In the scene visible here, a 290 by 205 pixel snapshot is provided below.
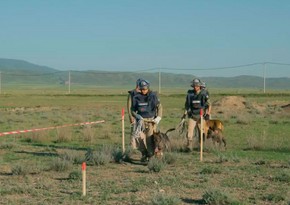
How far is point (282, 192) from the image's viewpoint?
976 centimetres

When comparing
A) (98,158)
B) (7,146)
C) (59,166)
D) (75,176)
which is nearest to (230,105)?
(7,146)

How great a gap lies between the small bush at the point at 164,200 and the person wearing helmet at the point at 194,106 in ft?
21.7

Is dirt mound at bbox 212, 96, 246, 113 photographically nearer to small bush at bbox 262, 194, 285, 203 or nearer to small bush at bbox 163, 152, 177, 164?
small bush at bbox 163, 152, 177, 164

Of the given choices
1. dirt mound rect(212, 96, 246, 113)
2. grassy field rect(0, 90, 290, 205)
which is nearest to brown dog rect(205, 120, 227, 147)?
grassy field rect(0, 90, 290, 205)

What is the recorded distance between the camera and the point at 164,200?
8672mm

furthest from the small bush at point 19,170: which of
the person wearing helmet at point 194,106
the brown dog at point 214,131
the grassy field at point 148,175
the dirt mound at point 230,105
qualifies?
the dirt mound at point 230,105

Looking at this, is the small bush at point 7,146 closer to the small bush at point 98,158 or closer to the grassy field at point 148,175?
the grassy field at point 148,175

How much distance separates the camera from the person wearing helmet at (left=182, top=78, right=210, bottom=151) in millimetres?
15426

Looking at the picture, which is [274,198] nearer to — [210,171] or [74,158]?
[210,171]

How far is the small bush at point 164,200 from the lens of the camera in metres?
8.62

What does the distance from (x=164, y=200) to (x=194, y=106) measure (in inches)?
277

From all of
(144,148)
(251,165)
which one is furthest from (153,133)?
(251,165)

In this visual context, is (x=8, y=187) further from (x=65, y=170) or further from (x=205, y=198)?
(x=205, y=198)

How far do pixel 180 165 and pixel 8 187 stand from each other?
4.19 metres
